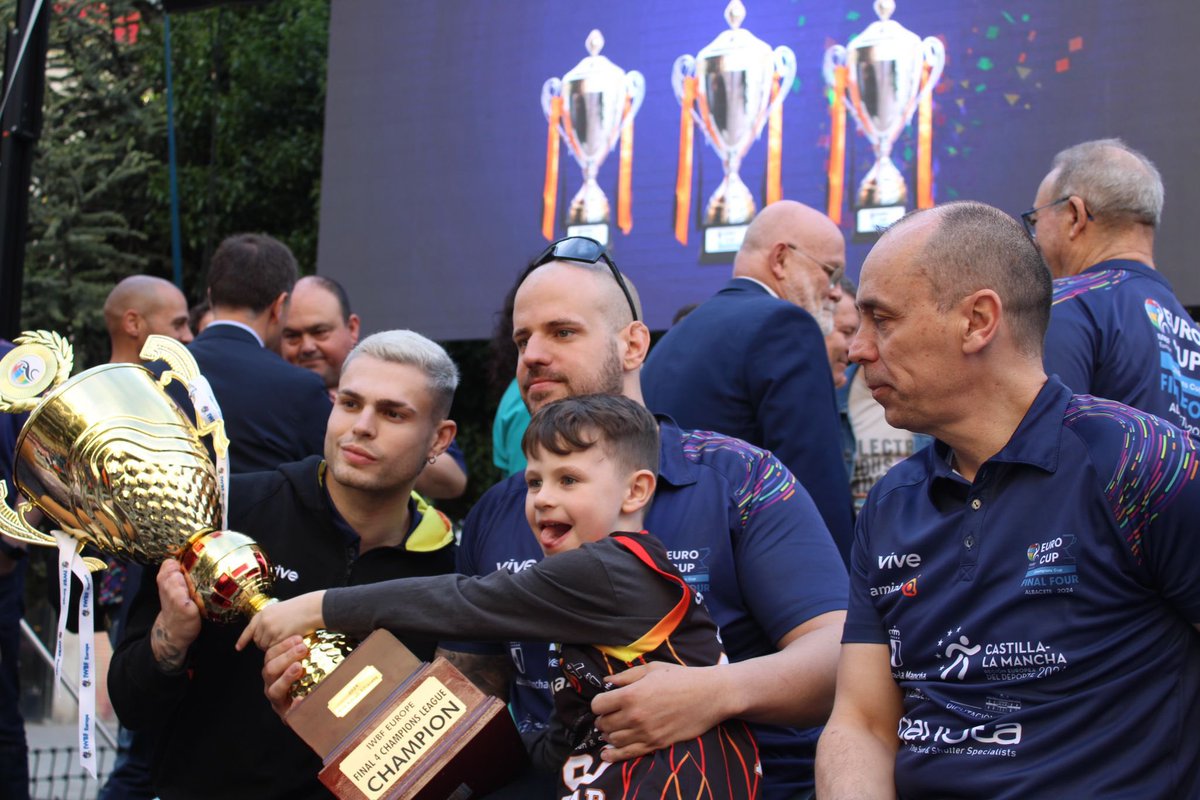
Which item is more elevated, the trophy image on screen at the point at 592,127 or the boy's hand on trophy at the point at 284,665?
the trophy image on screen at the point at 592,127

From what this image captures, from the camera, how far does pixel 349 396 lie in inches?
106

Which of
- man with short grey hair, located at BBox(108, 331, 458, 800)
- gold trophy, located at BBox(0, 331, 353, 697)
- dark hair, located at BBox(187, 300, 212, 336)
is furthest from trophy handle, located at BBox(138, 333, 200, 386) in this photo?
dark hair, located at BBox(187, 300, 212, 336)

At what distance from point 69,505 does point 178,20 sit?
523 inches

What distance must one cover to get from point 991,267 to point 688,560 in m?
0.76

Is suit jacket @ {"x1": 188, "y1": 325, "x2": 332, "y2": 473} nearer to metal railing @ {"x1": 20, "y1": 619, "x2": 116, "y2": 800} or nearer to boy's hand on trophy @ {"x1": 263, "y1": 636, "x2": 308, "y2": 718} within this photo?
boy's hand on trophy @ {"x1": 263, "y1": 636, "x2": 308, "y2": 718}

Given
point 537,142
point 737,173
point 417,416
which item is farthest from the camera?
point 537,142

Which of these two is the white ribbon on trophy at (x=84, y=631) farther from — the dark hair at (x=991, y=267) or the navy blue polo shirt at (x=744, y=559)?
the dark hair at (x=991, y=267)

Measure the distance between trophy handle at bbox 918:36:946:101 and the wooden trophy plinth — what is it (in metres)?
4.70

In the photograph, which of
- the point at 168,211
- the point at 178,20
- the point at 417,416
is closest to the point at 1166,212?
the point at 417,416

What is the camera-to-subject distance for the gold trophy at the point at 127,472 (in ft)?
7.78

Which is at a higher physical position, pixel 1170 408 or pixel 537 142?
pixel 537 142

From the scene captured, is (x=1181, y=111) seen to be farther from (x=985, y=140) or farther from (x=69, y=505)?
(x=69, y=505)

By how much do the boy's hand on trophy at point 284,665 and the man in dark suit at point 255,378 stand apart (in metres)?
1.33

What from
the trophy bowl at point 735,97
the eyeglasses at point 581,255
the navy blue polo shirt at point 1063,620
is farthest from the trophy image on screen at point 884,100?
the navy blue polo shirt at point 1063,620
